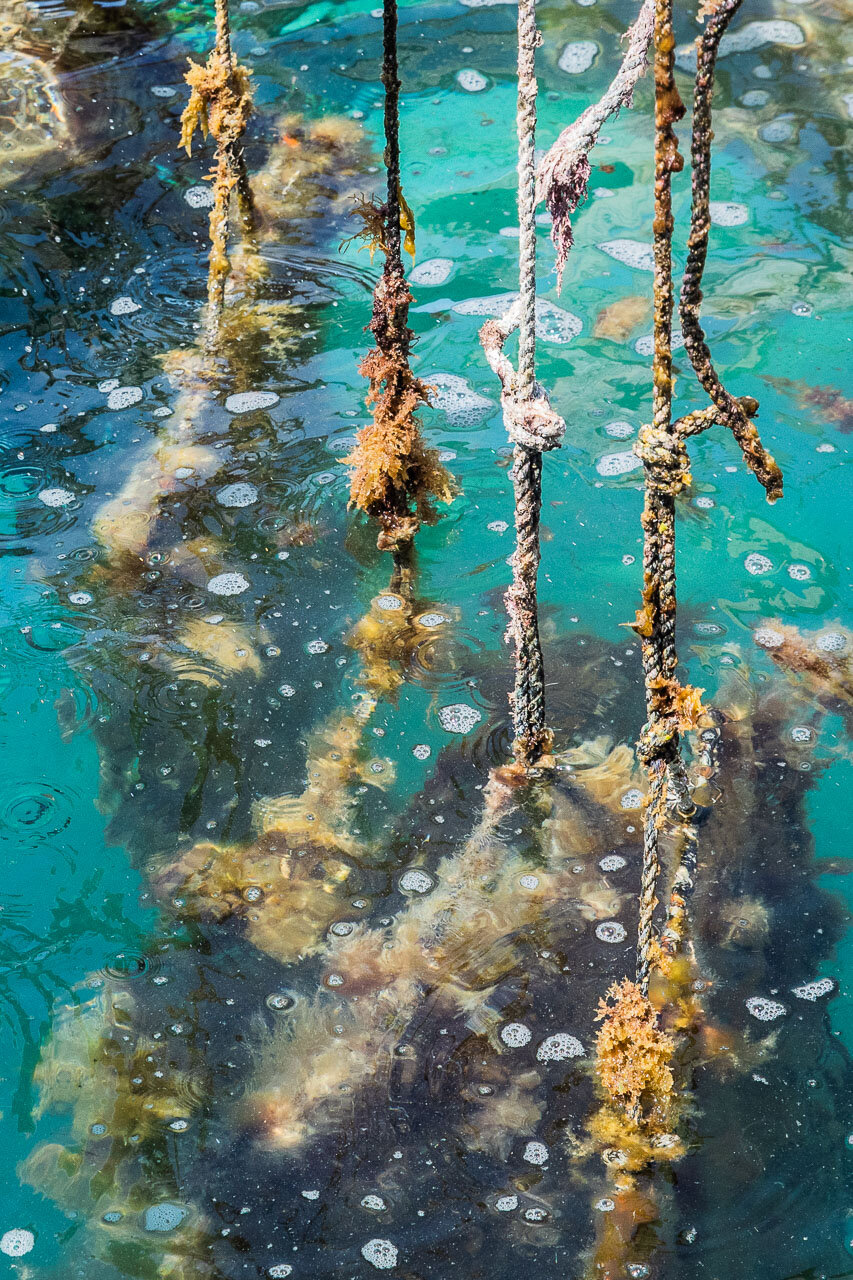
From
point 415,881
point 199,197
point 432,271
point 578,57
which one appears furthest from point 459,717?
point 578,57

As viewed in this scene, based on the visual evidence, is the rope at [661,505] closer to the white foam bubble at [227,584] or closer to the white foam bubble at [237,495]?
the white foam bubble at [227,584]

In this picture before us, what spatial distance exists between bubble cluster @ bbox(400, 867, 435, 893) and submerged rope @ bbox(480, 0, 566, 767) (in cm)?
52

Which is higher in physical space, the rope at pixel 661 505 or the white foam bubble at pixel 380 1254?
the rope at pixel 661 505

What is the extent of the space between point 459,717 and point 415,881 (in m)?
0.66

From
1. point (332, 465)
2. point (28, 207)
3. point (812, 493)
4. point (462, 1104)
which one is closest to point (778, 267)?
point (812, 493)

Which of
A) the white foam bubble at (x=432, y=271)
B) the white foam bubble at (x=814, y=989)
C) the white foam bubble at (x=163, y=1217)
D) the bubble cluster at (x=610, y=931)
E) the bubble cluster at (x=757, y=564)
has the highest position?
the white foam bubble at (x=432, y=271)

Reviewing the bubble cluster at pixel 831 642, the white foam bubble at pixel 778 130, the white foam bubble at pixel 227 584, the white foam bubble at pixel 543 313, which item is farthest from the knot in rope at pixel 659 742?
the white foam bubble at pixel 778 130

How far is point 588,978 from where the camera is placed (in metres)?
3.11

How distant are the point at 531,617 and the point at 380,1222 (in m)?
1.56

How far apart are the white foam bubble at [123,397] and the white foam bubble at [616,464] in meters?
2.04

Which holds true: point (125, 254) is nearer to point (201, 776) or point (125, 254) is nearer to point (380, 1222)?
point (201, 776)

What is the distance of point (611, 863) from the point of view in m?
3.39

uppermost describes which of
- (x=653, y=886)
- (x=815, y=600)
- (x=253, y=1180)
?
(x=653, y=886)

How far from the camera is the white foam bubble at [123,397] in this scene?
196 inches
